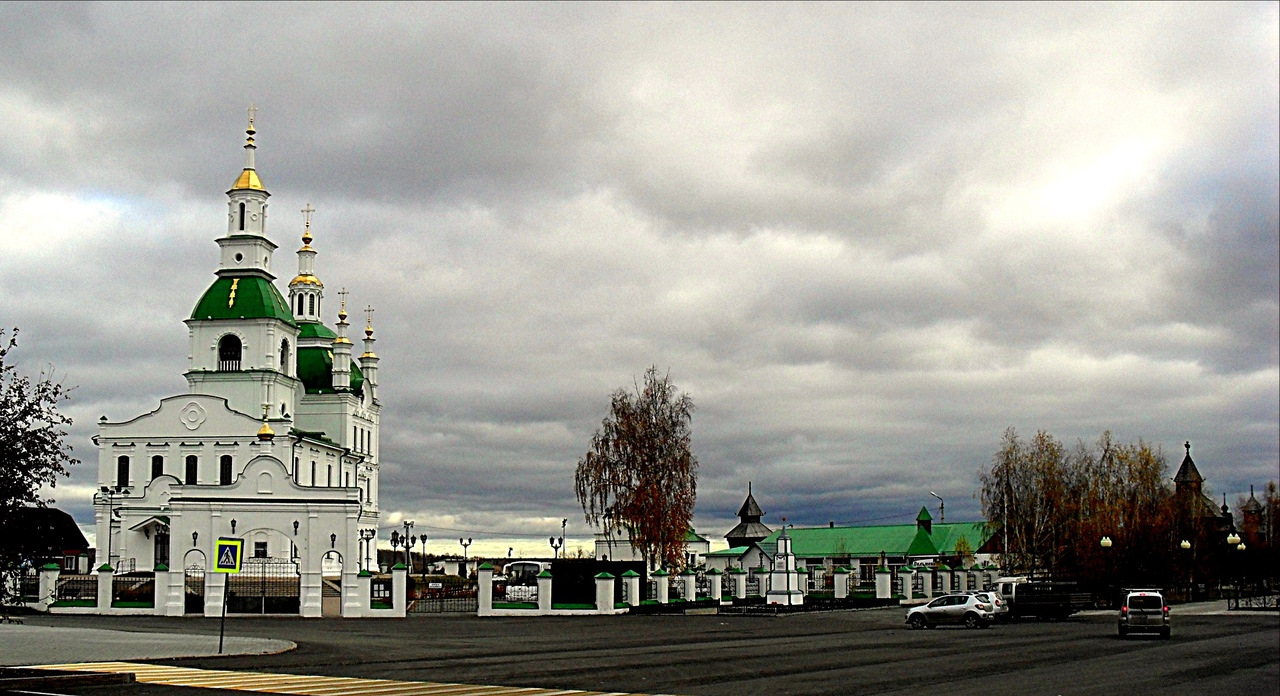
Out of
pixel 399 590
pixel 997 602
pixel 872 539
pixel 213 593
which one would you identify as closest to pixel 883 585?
pixel 997 602

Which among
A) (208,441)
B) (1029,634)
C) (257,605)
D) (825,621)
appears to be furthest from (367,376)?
(1029,634)

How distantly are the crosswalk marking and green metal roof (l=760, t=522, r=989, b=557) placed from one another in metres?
85.1

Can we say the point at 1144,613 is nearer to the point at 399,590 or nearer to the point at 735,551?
the point at 399,590

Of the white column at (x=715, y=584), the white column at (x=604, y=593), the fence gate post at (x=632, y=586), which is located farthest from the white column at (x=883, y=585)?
the white column at (x=604, y=593)

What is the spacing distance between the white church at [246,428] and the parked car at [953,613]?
2318 centimetres

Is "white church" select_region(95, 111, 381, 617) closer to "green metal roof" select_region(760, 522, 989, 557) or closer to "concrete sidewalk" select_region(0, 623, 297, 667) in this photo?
"concrete sidewalk" select_region(0, 623, 297, 667)

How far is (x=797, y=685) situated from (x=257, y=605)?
96.2 ft

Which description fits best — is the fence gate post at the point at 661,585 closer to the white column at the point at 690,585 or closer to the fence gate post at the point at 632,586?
the fence gate post at the point at 632,586

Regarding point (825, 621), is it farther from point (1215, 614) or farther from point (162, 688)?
point (162, 688)

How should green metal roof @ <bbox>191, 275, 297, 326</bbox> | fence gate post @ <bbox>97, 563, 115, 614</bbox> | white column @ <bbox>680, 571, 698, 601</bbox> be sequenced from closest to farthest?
1. fence gate post @ <bbox>97, 563, 115, 614</bbox>
2. white column @ <bbox>680, 571, 698, 601</bbox>
3. green metal roof @ <bbox>191, 275, 297, 326</bbox>

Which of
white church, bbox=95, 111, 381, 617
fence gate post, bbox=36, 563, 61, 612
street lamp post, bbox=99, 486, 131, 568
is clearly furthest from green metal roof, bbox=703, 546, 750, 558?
fence gate post, bbox=36, 563, 61, 612

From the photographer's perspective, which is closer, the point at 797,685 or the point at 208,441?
the point at 797,685

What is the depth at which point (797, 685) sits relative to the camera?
754 inches

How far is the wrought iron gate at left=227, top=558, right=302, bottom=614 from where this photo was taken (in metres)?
43.7
